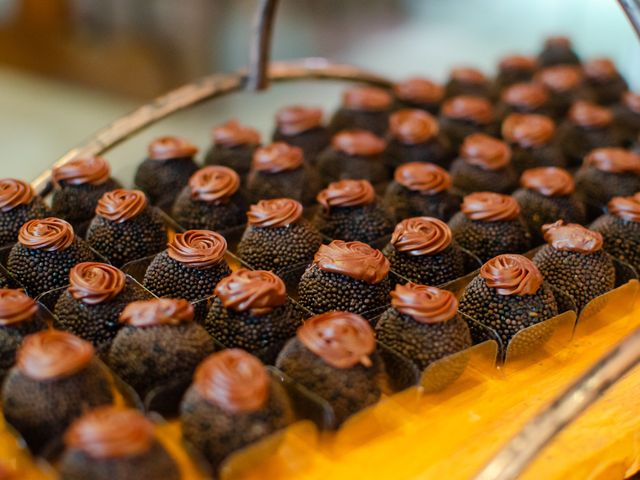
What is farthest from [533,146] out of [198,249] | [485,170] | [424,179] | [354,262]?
[198,249]

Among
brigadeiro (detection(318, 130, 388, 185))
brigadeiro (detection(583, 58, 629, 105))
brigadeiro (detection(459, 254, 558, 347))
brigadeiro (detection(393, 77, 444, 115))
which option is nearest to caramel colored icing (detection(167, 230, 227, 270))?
→ brigadeiro (detection(459, 254, 558, 347))

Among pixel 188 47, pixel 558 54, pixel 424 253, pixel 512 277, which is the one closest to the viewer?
pixel 512 277

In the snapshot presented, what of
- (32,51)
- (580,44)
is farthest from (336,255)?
(32,51)

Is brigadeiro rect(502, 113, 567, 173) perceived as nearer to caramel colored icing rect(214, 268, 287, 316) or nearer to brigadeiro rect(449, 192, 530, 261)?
brigadeiro rect(449, 192, 530, 261)

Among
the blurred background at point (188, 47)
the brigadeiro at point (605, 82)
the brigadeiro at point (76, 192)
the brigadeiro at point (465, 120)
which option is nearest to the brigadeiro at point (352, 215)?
the brigadeiro at point (76, 192)

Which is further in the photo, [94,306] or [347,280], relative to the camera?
[347,280]

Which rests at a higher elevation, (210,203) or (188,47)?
(210,203)

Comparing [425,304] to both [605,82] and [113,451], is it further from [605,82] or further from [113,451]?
[605,82]
